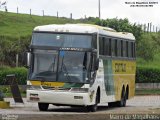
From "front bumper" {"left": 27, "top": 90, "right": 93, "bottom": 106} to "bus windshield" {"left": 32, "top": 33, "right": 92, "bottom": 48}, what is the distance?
2.01m

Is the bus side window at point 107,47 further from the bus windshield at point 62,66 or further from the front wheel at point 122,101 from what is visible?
the front wheel at point 122,101

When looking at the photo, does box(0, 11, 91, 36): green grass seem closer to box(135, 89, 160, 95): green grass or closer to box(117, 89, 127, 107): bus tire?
box(135, 89, 160, 95): green grass

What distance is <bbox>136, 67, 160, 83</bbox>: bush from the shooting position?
190 feet

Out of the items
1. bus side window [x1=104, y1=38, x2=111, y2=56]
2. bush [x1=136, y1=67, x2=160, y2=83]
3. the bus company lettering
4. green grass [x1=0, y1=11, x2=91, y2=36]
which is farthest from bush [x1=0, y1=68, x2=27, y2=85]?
bus side window [x1=104, y1=38, x2=111, y2=56]

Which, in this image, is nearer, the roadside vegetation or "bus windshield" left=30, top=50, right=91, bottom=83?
"bus windshield" left=30, top=50, right=91, bottom=83

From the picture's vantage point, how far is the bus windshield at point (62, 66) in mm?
25922

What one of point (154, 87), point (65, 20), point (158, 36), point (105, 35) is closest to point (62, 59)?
point (105, 35)

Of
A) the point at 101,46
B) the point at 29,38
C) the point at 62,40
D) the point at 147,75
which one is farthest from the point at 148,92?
the point at 62,40

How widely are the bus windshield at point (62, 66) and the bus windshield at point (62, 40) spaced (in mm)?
393

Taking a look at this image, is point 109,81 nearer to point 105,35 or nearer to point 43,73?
point 105,35

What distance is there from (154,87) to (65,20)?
3673 cm

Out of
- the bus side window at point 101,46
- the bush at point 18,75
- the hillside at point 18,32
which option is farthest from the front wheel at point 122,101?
the hillside at point 18,32

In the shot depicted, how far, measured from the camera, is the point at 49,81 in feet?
85.3

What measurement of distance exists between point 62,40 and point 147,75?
32569 mm
